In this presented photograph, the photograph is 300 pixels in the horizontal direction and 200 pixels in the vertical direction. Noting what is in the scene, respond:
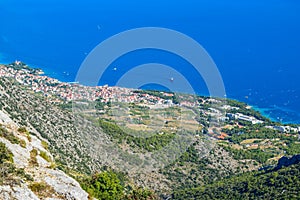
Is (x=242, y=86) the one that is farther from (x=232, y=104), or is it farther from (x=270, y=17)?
(x=270, y=17)

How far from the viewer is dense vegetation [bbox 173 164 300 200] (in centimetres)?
2405

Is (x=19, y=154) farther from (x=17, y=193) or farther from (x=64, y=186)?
(x=17, y=193)

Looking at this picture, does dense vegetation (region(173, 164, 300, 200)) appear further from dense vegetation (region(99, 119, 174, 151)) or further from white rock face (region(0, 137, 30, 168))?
white rock face (region(0, 137, 30, 168))

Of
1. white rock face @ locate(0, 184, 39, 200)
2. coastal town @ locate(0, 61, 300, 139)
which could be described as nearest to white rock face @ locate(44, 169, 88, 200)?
white rock face @ locate(0, 184, 39, 200)

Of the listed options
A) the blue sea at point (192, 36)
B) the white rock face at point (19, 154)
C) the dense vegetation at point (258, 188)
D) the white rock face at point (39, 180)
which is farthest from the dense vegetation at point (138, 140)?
the blue sea at point (192, 36)

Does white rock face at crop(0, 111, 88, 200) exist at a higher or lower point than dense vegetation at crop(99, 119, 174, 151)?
lower

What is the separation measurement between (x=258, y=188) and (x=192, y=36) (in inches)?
3227

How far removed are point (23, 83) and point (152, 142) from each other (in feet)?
94.7

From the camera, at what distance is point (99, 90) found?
59781mm

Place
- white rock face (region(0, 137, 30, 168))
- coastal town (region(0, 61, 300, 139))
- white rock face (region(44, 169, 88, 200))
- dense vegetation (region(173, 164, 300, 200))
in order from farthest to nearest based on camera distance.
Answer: coastal town (region(0, 61, 300, 139))
dense vegetation (region(173, 164, 300, 200))
white rock face (region(0, 137, 30, 168))
white rock face (region(44, 169, 88, 200))

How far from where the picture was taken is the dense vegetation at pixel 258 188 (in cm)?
2405

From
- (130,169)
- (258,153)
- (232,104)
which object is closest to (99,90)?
(232,104)

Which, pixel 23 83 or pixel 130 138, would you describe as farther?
pixel 23 83

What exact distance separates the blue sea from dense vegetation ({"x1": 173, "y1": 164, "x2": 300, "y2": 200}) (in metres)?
34.5
